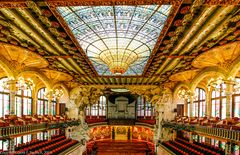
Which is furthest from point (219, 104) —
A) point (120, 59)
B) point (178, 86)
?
point (120, 59)

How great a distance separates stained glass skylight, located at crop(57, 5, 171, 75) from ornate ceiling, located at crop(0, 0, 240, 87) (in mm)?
275

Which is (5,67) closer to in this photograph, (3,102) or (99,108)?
(3,102)

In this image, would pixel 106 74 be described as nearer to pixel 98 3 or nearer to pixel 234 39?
pixel 234 39

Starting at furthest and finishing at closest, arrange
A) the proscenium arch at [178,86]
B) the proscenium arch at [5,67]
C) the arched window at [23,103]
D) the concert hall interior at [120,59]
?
1. the proscenium arch at [178,86]
2. the arched window at [23,103]
3. the proscenium arch at [5,67]
4. the concert hall interior at [120,59]

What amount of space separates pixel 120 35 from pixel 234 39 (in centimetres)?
506

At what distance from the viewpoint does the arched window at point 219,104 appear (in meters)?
20.6

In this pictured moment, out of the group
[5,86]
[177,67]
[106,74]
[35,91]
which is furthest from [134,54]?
[35,91]

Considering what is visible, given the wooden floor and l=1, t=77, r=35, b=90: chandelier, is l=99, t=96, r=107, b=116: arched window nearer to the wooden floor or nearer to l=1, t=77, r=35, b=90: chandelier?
the wooden floor

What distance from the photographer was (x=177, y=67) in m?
17.2

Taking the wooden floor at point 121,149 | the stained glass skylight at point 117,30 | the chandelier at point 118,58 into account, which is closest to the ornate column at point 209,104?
the wooden floor at point 121,149

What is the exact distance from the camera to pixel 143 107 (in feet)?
115

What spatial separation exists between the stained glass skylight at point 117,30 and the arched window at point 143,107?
20.7 m

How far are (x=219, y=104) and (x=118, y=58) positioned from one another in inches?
470

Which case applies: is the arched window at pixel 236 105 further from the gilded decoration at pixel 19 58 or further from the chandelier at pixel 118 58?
the gilded decoration at pixel 19 58
